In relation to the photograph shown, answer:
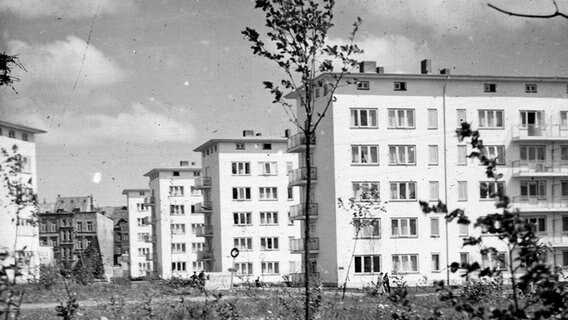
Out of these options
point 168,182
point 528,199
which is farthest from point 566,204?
point 168,182

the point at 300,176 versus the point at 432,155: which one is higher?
the point at 432,155

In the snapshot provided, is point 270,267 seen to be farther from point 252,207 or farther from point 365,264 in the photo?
point 365,264

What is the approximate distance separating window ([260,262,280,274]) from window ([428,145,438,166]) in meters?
25.3

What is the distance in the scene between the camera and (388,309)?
16.1 m

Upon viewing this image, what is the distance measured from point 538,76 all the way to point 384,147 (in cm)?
1222

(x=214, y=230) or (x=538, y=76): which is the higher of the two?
(x=538, y=76)

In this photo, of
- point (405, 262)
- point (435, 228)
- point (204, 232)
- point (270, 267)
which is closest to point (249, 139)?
point (204, 232)

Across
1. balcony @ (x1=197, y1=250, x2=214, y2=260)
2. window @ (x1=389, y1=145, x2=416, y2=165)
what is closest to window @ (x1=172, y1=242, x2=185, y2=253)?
balcony @ (x1=197, y1=250, x2=214, y2=260)

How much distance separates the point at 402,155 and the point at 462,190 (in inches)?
191

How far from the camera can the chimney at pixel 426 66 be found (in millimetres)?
50469

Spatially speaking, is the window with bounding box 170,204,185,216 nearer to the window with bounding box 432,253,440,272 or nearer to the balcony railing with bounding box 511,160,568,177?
the window with bounding box 432,253,440,272

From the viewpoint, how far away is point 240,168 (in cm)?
7150

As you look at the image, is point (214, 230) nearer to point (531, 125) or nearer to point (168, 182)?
point (168, 182)

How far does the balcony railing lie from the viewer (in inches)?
1938
